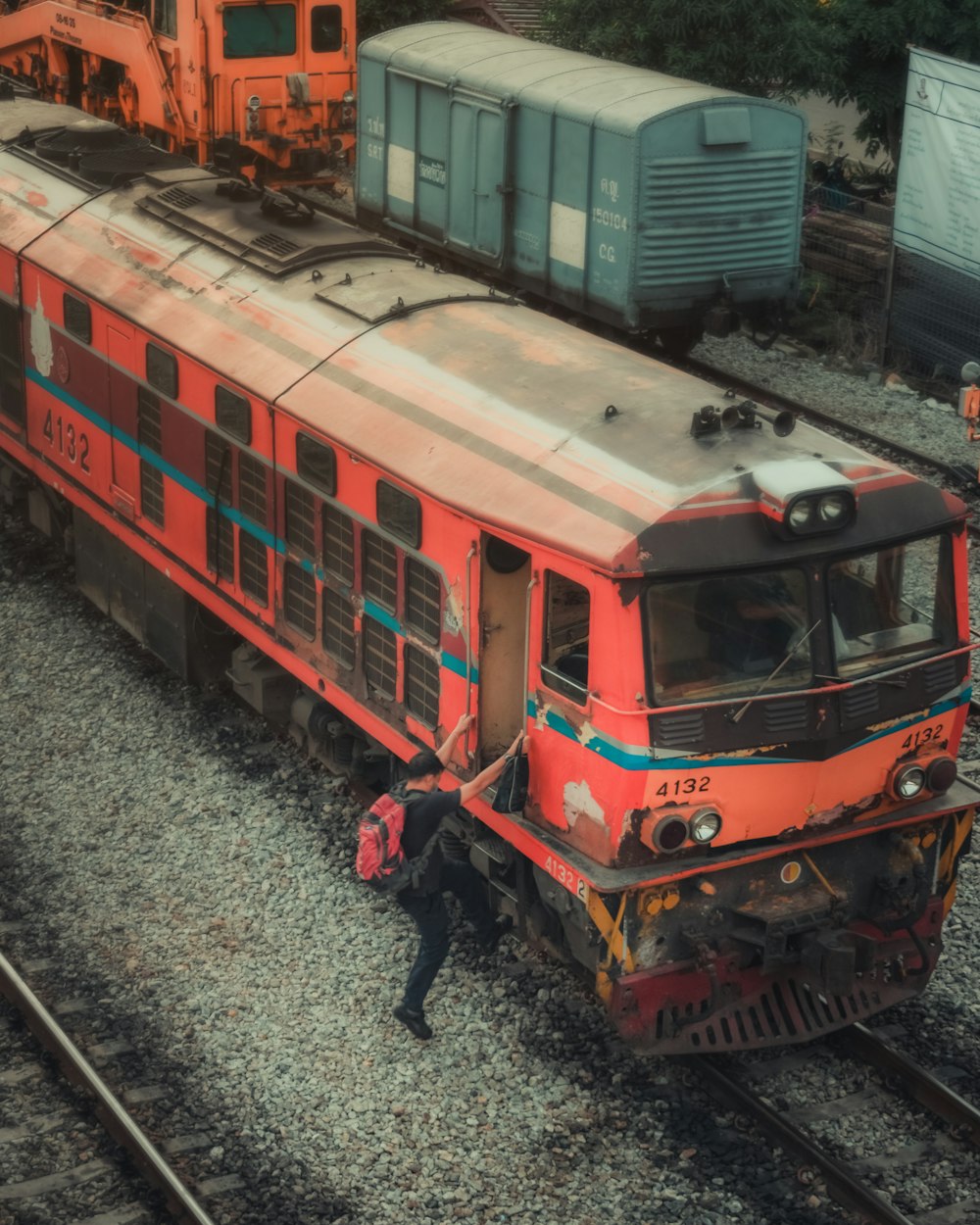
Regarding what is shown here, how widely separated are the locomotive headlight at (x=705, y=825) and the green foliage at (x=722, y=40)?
1473 cm

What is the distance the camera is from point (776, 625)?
8.02 meters

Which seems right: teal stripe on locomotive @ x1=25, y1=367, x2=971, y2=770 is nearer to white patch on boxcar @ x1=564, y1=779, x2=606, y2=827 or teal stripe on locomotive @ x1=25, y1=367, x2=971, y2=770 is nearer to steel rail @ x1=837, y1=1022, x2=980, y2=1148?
white patch on boxcar @ x1=564, y1=779, x2=606, y2=827

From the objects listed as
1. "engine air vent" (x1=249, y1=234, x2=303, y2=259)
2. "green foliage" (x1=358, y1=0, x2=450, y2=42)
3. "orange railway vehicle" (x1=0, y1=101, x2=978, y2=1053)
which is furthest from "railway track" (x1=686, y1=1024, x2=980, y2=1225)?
"green foliage" (x1=358, y1=0, x2=450, y2=42)

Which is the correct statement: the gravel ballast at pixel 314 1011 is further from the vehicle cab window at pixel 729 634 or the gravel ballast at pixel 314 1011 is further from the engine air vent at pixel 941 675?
the vehicle cab window at pixel 729 634

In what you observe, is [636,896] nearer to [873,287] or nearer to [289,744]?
[289,744]

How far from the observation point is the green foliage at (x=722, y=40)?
20.7 meters

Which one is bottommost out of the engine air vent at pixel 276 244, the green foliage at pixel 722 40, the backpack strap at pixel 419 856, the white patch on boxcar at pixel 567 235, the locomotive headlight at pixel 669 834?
the backpack strap at pixel 419 856

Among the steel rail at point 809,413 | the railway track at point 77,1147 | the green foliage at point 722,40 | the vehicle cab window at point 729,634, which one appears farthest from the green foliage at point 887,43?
the railway track at point 77,1147

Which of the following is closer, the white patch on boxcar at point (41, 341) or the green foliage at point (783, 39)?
the white patch on boxcar at point (41, 341)

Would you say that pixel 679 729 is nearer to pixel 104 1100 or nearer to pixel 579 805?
pixel 579 805

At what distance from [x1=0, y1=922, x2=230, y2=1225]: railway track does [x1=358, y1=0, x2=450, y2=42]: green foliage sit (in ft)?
64.6

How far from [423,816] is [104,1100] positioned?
79.2 inches

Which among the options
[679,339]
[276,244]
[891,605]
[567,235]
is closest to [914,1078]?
[891,605]

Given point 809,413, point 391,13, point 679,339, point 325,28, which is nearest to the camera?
point 809,413
